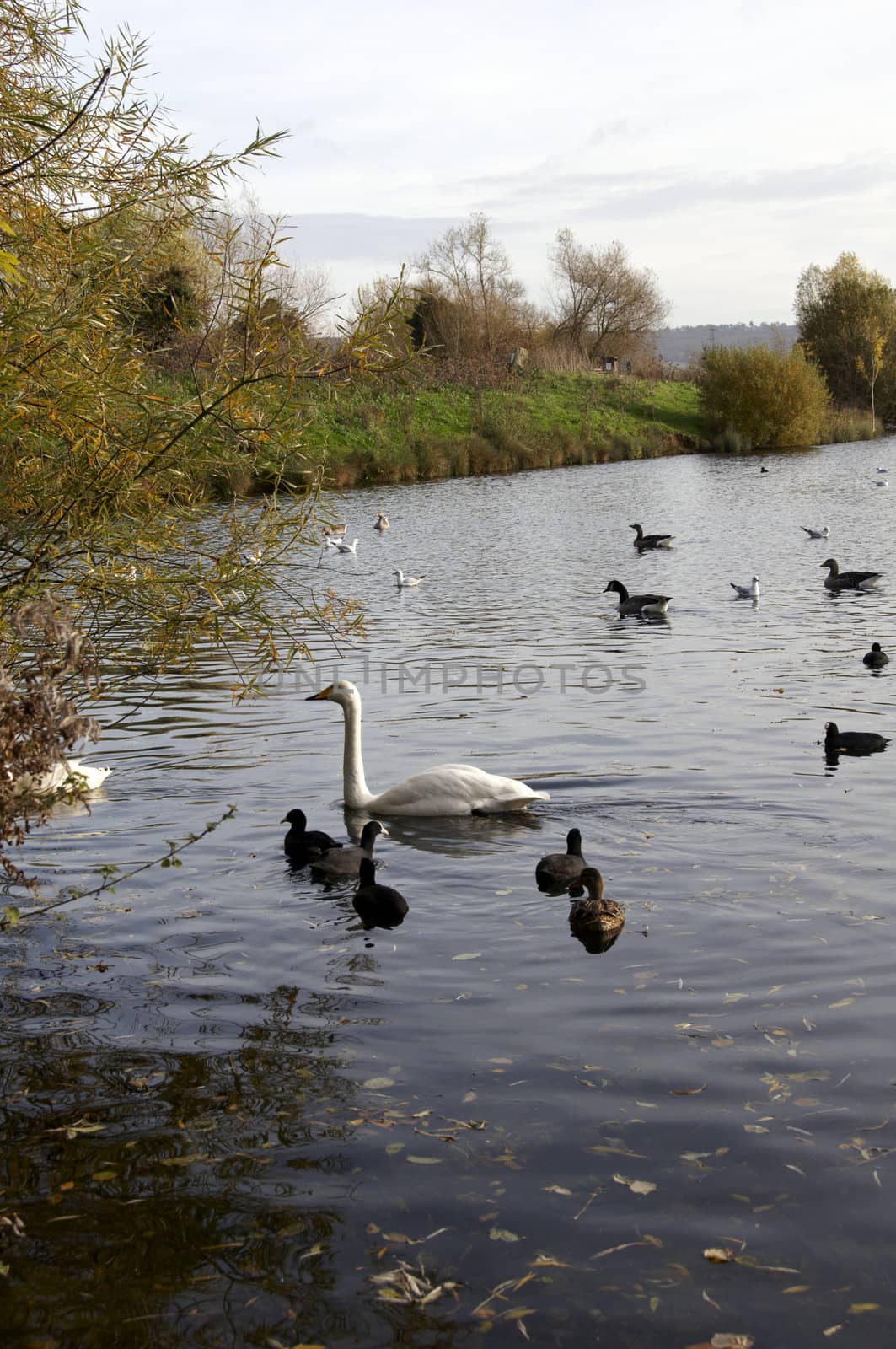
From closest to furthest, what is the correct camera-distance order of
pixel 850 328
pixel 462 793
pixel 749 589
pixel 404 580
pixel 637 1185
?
pixel 637 1185 → pixel 462 793 → pixel 749 589 → pixel 404 580 → pixel 850 328

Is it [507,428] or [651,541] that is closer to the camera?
[651,541]

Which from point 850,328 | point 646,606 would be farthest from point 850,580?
point 850,328

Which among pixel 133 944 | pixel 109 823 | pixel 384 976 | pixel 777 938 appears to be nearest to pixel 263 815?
pixel 109 823

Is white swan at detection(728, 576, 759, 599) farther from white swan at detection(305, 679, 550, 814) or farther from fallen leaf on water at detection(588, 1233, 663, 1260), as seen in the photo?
fallen leaf on water at detection(588, 1233, 663, 1260)

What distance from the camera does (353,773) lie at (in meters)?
10.8

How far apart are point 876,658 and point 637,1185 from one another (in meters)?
12.5

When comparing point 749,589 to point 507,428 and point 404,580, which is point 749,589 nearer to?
point 404,580

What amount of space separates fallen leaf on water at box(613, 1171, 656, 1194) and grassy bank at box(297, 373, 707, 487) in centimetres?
3877

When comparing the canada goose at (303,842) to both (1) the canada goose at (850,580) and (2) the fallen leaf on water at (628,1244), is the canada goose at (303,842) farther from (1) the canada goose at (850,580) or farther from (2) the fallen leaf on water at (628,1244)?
(1) the canada goose at (850,580)

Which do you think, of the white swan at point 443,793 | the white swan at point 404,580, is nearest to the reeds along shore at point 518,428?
the white swan at point 404,580

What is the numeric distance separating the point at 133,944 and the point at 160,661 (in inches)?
72.3

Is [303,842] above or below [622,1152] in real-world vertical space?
above

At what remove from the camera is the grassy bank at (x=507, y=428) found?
5250 centimetres

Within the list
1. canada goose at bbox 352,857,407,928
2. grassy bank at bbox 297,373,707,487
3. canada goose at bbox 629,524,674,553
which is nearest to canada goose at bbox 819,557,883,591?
canada goose at bbox 629,524,674,553
